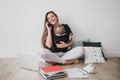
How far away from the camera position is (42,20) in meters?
3.45

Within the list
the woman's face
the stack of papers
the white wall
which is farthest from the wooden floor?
the woman's face

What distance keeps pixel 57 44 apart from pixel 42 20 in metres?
0.51

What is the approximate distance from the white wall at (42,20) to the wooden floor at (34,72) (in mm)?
423

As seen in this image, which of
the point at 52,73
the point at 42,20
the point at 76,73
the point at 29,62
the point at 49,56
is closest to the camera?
the point at 52,73

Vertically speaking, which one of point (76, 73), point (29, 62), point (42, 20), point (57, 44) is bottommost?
point (76, 73)

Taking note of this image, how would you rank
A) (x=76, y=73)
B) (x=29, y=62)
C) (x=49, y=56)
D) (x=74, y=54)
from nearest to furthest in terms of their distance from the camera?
(x=76, y=73), (x=29, y=62), (x=49, y=56), (x=74, y=54)

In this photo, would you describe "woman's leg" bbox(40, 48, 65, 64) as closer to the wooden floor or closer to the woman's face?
the wooden floor

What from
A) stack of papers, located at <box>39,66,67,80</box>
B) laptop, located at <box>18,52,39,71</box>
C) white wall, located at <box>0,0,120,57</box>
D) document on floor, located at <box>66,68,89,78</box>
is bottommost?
document on floor, located at <box>66,68,89,78</box>

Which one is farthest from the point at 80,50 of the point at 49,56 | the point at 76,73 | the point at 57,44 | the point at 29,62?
the point at 29,62

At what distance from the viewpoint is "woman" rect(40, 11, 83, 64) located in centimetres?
312

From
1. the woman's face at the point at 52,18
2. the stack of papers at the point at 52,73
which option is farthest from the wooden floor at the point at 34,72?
the woman's face at the point at 52,18

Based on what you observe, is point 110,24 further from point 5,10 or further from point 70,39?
point 5,10

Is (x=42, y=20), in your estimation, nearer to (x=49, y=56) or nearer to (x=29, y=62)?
(x=49, y=56)

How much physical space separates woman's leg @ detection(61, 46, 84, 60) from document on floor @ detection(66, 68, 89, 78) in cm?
37
